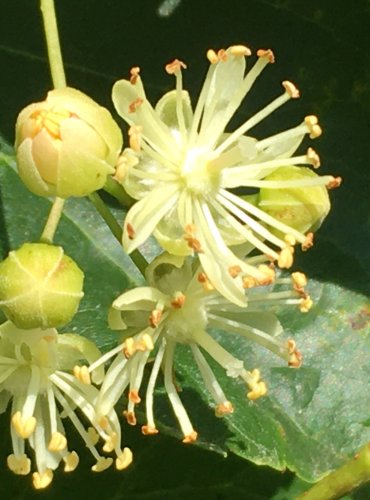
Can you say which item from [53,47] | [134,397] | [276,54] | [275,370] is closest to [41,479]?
[134,397]

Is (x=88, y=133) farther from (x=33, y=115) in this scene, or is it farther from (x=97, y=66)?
(x=97, y=66)

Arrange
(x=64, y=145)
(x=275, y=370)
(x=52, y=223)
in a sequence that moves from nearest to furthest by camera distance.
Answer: (x=64, y=145)
(x=52, y=223)
(x=275, y=370)

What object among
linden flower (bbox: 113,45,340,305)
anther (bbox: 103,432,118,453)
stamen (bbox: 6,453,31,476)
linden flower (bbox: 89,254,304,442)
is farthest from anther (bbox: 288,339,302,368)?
stamen (bbox: 6,453,31,476)

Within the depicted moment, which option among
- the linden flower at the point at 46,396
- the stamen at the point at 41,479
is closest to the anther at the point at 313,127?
the linden flower at the point at 46,396

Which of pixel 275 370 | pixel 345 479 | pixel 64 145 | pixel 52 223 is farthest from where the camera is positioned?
pixel 275 370

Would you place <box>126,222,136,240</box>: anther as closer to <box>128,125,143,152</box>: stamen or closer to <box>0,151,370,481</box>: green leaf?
<box>128,125,143,152</box>: stamen

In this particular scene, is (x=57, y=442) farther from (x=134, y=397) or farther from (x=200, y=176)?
(x=200, y=176)

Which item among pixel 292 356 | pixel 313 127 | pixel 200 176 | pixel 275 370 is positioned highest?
pixel 313 127
